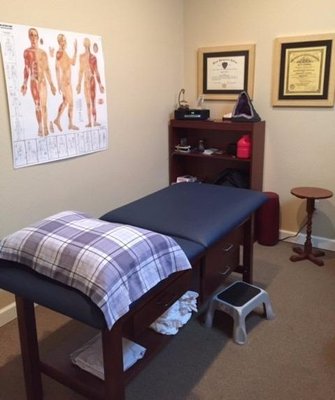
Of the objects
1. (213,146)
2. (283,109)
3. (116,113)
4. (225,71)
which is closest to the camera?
(116,113)

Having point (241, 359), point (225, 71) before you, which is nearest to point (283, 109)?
point (225, 71)

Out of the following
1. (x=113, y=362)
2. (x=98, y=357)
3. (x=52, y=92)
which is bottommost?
(x=98, y=357)

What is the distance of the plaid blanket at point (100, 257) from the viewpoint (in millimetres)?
1216

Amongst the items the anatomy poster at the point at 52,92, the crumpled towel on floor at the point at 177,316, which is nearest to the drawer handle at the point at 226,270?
the crumpled towel on floor at the point at 177,316

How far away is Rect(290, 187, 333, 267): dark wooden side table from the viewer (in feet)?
9.42

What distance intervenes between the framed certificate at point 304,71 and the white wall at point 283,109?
55mm

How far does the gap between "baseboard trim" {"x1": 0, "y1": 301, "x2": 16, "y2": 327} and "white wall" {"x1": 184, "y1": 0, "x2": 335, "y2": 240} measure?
86.7 inches

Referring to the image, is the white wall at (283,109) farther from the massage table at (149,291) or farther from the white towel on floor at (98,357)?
the white towel on floor at (98,357)

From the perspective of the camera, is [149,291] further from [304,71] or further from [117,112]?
[304,71]

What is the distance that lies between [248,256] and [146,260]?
1293 mm

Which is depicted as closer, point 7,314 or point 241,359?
point 241,359

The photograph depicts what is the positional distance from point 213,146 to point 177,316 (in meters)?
2.10

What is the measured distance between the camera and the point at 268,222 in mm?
3205

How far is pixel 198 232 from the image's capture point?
1721 millimetres
